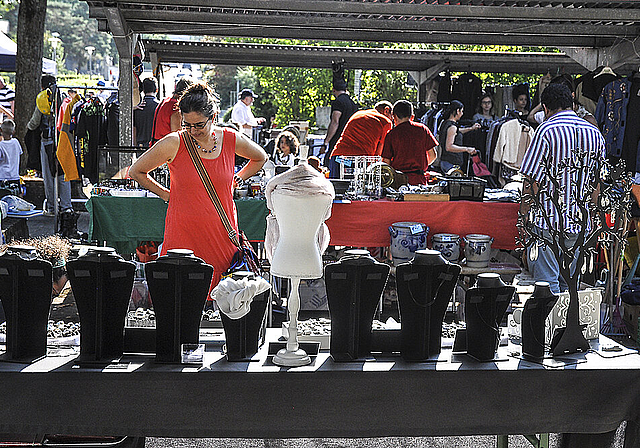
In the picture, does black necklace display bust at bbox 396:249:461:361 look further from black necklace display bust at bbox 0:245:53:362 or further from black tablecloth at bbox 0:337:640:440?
black necklace display bust at bbox 0:245:53:362

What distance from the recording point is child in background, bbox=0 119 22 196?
8.26 metres

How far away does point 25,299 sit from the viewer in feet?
6.34

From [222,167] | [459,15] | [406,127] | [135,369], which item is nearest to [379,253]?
[406,127]

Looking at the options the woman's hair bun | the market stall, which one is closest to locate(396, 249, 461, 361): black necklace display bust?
the woman's hair bun

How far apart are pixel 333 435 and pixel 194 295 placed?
0.53 meters

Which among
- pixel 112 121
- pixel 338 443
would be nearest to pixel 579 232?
pixel 338 443

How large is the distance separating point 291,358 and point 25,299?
28.2 inches

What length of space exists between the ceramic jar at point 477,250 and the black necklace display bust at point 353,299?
2841 millimetres

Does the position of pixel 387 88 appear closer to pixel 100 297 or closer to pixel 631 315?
pixel 631 315

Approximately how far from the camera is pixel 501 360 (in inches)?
80.7

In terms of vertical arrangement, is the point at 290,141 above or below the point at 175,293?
above

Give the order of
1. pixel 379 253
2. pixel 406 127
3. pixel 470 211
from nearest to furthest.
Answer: pixel 470 211
pixel 379 253
pixel 406 127

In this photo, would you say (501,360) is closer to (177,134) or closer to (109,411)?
(109,411)

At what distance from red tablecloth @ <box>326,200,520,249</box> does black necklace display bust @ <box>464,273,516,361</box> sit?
290 cm
